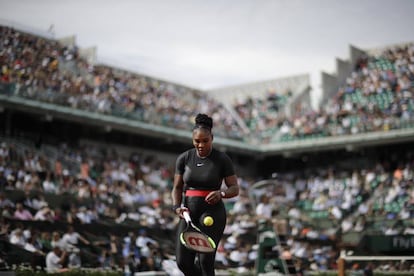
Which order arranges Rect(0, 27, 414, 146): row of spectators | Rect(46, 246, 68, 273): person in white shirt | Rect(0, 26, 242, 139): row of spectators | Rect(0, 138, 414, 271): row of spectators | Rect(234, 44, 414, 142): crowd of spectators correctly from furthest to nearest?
Rect(234, 44, 414, 142): crowd of spectators, Rect(0, 27, 414, 146): row of spectators, Rect(0, 26, 242, 139): row of spectators, Rect(0, 138, 414, 271): row of spectators, Rect(46, 246, 68, 273): person in white shirt

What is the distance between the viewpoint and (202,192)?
8656mm

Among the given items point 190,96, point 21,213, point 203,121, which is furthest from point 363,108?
point 203,121

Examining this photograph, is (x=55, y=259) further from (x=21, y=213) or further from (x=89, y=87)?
(x=89, y=87)

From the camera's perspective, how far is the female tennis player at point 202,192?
27.9 feet

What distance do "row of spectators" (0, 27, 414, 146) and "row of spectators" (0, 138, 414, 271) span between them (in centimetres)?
199

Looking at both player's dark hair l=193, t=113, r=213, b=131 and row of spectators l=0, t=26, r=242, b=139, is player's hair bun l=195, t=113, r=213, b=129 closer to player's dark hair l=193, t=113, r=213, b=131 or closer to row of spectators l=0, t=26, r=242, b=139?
player's dark hair l=193, t=113, r=213, b=131

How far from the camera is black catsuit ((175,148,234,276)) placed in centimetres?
850

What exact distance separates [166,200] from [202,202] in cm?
1766

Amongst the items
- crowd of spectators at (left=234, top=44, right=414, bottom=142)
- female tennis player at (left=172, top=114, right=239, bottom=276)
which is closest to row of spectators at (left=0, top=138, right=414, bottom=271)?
crowd of spectators at (left=234, top=44, right=414, bottom=142)

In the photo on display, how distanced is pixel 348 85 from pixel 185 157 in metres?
27.5

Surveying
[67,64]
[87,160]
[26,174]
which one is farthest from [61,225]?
[67,64]

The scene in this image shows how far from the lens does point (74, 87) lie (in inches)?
1047

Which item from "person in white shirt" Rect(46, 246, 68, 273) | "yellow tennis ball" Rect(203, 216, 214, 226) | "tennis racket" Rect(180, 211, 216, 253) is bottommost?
"person in white shirt" Rect(46, 246, 68, 273)

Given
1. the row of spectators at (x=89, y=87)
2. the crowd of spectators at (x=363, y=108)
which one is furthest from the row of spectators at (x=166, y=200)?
the crowd of spectators at (x=363, y=108)
